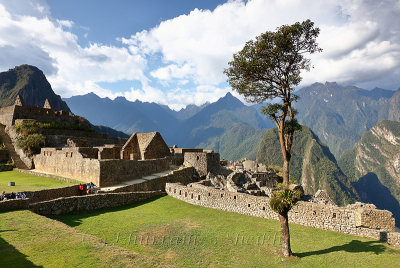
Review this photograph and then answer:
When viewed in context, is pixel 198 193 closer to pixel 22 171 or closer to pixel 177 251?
pixel 177 251

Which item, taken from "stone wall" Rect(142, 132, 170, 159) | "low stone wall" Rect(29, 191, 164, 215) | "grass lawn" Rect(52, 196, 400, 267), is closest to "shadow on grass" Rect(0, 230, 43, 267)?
"grass lawn" Rect(52, 196, 400, 267)

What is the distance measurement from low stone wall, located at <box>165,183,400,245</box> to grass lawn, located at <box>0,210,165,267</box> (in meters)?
8.47

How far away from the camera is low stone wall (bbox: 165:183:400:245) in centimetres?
1084

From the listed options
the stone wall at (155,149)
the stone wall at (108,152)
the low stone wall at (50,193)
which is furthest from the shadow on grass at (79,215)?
the stone wall at (155,149)

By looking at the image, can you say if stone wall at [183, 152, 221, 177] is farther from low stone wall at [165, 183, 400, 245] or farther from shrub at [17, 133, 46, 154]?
shrub at [17, 133, 46, 154]

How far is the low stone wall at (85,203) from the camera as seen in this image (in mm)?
12246

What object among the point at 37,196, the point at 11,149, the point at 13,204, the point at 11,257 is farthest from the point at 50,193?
the point at 11,149

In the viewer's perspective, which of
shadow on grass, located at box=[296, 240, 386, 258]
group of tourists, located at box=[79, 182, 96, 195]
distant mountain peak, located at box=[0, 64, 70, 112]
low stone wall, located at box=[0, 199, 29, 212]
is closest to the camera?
shadow on grass, located at box=[296, 240, 386, 258]

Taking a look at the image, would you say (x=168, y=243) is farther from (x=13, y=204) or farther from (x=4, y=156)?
(x=4, y=156)

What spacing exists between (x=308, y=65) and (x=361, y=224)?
8206 millimetres

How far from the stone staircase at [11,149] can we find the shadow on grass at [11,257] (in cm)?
2278

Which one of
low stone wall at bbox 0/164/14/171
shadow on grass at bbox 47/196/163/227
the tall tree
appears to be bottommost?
shadow on grass at bbox 47/196/163/227

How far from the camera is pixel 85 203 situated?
549 inches

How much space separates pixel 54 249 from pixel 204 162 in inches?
786
